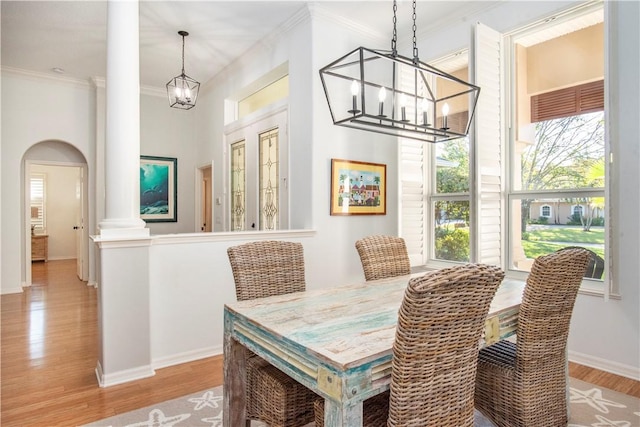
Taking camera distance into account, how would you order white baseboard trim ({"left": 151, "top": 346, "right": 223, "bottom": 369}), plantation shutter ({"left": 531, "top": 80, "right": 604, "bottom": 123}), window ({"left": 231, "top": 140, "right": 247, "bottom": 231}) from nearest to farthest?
white baseboard trim ({"left": 151, "top": 346, "right": 223, "bottom": 369}), plantation shutter ({"left": 531, "top": 80, "right": 604, "bottom": 123}), window ({"left": 231, "top": 140, "right": 247, "bottom": 231})

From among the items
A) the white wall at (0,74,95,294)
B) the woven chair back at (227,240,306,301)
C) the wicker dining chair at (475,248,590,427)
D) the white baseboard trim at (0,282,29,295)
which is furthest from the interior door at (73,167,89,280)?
the wicker dining chair at (475,248,590,427)

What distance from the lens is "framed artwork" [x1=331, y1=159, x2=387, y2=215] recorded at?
3873 mm

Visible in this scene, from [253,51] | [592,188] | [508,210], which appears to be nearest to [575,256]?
[592,188]

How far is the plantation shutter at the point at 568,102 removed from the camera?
3.04 metres

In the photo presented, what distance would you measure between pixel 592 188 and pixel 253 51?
390cm

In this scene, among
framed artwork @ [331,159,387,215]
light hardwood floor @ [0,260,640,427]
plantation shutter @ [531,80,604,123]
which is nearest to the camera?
light hardwood floor @ [0,260,640,427]

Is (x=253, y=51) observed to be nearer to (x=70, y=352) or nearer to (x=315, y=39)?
(x=315, y=39)

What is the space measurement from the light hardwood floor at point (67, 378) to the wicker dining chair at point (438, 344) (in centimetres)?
189

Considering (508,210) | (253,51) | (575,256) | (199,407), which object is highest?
(253,51)

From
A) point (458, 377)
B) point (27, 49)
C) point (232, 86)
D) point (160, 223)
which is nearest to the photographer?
point (458, 377)

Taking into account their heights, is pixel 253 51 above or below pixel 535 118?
above

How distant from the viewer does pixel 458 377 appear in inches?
51.0

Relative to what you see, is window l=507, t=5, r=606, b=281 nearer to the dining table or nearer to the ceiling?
the ceiling

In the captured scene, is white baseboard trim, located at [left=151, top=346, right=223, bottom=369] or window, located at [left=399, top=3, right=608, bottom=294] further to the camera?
window, located at [left=399, top=3, right=608, bottom=294]
